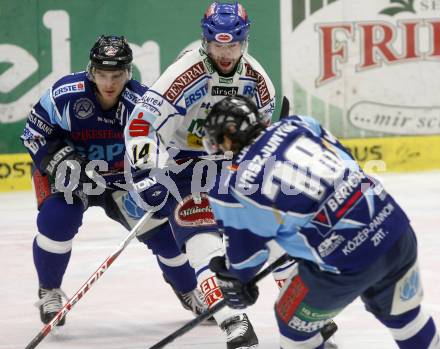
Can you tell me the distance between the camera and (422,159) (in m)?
7.50

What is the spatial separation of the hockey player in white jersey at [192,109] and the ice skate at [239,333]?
0.03m

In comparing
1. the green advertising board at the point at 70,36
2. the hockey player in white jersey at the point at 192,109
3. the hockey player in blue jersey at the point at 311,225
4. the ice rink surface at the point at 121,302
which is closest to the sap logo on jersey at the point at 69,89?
the hockey player in white jersey at the point at 192,109

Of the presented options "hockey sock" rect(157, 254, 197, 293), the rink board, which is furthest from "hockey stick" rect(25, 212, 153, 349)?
the rink board

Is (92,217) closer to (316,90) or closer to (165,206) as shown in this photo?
(316,90)

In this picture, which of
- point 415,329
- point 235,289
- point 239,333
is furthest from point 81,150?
point 415,329

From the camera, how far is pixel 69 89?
4.28 metres

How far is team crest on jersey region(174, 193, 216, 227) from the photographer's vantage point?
3990 millimetres

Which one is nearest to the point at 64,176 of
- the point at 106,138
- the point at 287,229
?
the point at 106,138

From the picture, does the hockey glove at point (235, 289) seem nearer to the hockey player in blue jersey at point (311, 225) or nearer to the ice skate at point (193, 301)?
the hockey player in blue jersey at point (311, 225)

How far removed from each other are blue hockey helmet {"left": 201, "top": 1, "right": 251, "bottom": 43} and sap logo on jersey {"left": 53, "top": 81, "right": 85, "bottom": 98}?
1.82 feet

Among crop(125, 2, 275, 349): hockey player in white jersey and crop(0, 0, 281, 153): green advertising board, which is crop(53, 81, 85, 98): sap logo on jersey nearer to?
crop(125, 2, 275, 349): hockey player in white jersey

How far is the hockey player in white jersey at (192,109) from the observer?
399 cm

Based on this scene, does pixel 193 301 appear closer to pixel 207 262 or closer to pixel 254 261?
pixel 207 262

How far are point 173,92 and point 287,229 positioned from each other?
1.15 meters
